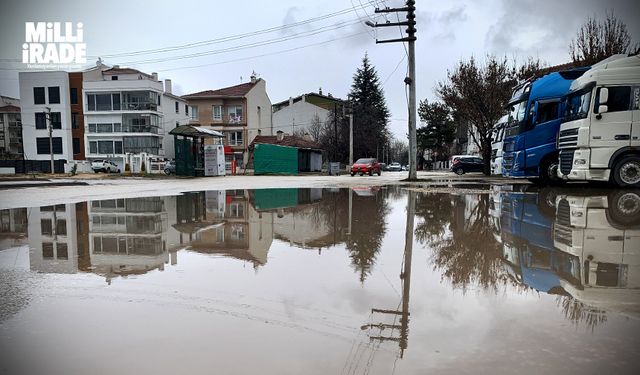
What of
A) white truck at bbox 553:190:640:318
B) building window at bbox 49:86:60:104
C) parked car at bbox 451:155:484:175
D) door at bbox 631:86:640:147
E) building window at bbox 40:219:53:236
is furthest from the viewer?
building window at bbox 49:86:60:104

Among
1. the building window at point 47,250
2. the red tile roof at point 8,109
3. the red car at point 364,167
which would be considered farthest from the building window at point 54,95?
the building window at point 47,250

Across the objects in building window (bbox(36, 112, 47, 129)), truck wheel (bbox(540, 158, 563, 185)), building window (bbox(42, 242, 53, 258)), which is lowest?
building window (bbox(42, 242, 53, 258))

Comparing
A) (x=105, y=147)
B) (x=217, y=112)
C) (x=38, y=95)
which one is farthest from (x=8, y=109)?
(x=217, y=112)

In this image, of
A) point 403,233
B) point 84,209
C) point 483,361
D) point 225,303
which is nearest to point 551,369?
point 483,361

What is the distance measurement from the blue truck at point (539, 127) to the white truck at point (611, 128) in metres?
2.91

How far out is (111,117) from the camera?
200 ft

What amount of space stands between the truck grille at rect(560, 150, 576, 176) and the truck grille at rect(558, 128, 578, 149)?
21 centimetres

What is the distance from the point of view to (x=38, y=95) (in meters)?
63.3

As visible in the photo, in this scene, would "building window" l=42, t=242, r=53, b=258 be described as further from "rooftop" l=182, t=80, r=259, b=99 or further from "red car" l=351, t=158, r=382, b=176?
"rooftop" l=182, t=80, r=259, b=99

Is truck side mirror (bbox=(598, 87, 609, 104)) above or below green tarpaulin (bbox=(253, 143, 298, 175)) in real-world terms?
above

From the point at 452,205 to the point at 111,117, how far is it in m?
60.6

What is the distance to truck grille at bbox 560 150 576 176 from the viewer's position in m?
14.5

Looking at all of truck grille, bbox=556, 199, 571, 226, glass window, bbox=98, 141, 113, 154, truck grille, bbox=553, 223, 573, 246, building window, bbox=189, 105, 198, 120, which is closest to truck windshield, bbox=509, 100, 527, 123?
truck grille, bbox=556, 199, 571, 226

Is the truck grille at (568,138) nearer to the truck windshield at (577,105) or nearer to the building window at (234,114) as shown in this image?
the truck windshield at (577,105)
